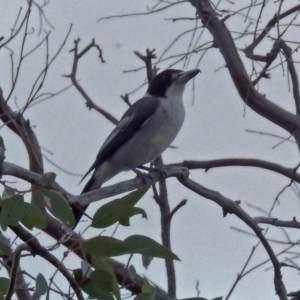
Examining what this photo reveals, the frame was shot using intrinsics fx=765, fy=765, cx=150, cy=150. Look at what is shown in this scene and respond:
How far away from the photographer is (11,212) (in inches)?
64.6

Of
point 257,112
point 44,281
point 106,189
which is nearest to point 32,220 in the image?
point 44,281

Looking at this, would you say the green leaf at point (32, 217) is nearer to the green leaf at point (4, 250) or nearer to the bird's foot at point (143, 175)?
the green leaf at point (4, 250)

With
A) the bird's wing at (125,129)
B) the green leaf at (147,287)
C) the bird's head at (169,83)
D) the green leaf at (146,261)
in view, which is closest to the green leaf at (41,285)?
the green leaf at (147,287)

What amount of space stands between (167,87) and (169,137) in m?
0.52

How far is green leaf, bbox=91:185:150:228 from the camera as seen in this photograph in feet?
5.64

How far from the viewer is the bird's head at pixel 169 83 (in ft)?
16.0

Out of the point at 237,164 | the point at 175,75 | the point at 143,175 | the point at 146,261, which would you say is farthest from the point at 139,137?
the point at 146,261

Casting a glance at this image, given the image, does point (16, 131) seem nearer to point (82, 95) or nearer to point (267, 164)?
point (82, 95)

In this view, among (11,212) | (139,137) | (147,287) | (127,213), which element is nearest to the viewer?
(11,212)

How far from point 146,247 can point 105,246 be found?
0.09m

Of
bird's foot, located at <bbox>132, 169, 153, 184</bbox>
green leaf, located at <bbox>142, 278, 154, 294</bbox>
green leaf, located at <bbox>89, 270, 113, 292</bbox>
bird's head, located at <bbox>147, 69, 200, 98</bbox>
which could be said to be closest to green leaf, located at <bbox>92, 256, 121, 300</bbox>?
green leaf, located at <bbox>89, 270, 113, 292</bbox>

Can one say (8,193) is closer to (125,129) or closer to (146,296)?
(146,296)

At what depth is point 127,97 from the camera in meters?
3.90

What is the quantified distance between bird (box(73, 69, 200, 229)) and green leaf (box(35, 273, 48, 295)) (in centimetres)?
274
